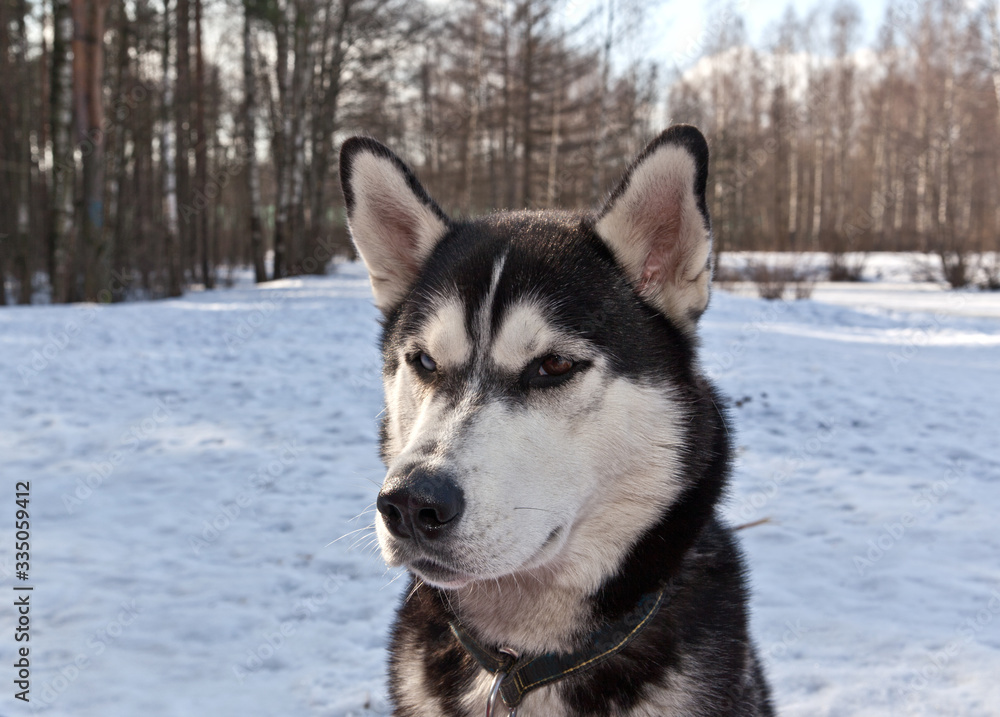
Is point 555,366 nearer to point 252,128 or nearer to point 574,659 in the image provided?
point 574,659

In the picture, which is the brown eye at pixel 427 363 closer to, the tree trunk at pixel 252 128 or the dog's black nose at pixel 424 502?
the dog's black nose at pixel 424 502

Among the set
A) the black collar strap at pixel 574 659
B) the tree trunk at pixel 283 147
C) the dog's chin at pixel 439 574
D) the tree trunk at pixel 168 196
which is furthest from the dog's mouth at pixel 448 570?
the tree trunk at pixel 283 147

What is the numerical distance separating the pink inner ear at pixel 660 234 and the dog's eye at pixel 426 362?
0.71m

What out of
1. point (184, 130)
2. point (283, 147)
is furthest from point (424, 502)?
point (184, 130)

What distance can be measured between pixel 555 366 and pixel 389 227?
94cm

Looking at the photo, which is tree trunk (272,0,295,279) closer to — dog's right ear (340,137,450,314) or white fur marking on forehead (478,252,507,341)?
dog's right ear (340,137,450,314)

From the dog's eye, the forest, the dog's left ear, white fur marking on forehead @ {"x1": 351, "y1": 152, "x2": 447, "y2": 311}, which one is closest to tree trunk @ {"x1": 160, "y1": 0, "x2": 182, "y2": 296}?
the forest

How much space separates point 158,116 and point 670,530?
19.4m

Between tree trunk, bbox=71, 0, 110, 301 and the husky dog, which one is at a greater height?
tree trunk, bbox=71, 0, 110, 301

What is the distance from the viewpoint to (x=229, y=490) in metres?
4.74

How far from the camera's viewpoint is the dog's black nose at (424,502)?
1514 millimetres

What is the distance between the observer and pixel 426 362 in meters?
2.05

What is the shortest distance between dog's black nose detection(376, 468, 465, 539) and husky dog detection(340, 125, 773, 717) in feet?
0.16

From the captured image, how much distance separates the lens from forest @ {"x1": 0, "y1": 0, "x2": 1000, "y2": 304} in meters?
14.9
